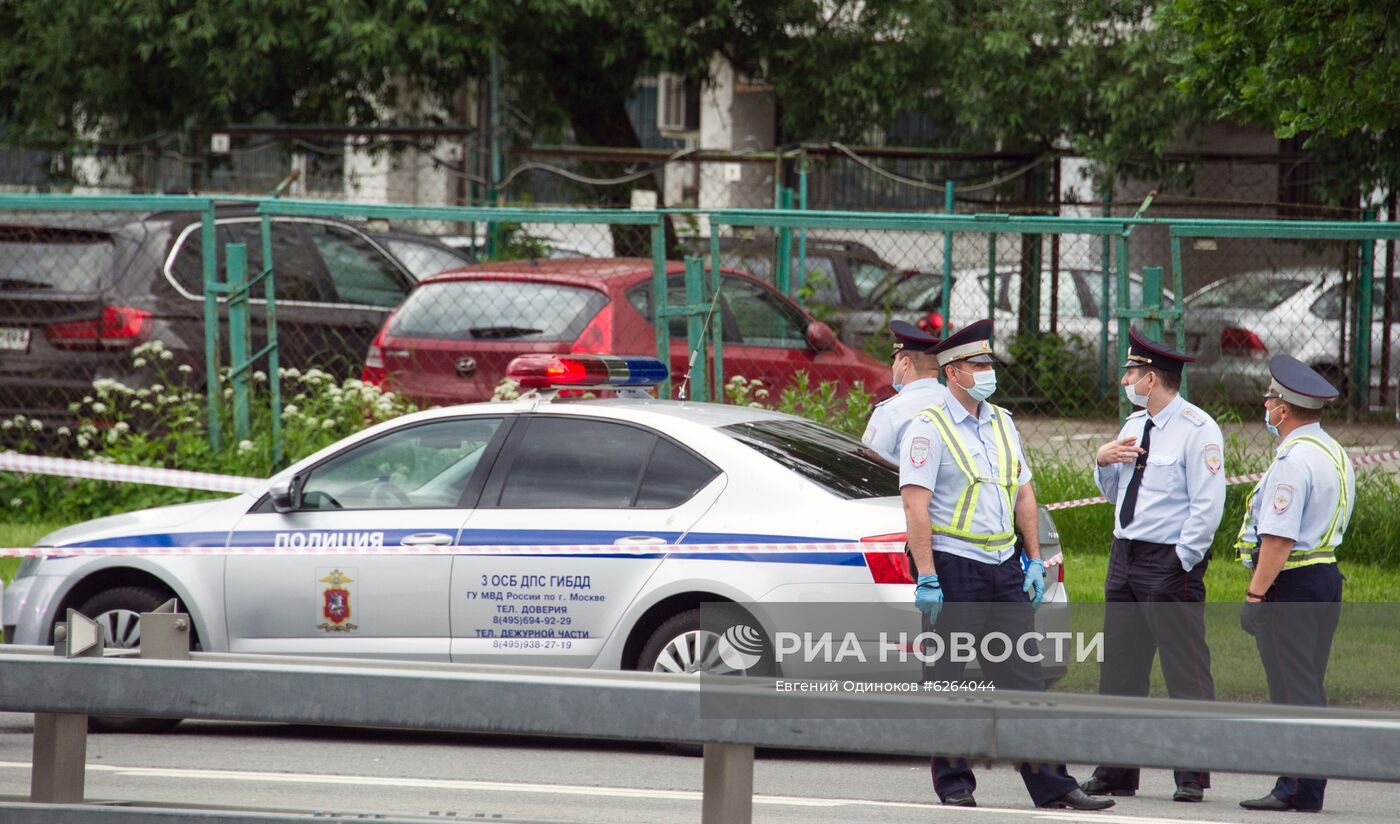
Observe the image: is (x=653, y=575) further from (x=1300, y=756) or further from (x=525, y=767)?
(x=1300, y=756)

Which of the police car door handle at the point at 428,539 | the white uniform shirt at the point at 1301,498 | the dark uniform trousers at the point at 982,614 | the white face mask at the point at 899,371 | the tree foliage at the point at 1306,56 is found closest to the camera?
the dark uniform trousers at the point at 982,614

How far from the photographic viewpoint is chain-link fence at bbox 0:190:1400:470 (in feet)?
33.0

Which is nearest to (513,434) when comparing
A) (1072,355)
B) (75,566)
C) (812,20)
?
(75,566)

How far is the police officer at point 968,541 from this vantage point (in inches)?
231

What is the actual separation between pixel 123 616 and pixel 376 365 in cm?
367

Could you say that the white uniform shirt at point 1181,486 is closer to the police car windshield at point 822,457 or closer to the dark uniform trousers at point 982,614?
the dark uniform trousers at point 982,614

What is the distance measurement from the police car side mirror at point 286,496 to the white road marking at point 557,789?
4.00 ft

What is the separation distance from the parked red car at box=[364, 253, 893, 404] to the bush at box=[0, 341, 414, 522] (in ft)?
1.12

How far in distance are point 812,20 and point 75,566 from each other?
1336 centimetres

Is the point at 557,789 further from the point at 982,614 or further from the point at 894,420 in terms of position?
the point at 894,420

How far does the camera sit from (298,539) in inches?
290

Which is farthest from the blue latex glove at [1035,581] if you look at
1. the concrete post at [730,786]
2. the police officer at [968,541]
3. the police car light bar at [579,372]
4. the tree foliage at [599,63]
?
the tree foliage at [599,63]

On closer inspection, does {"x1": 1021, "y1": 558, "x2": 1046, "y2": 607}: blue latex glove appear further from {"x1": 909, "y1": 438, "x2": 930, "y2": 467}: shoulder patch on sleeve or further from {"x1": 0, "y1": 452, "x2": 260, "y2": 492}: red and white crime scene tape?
{"x1": 0, "y1": 452, "x2": 260, "y2": 492}: red and white crime scene tape

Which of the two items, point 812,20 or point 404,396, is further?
point 812,20
